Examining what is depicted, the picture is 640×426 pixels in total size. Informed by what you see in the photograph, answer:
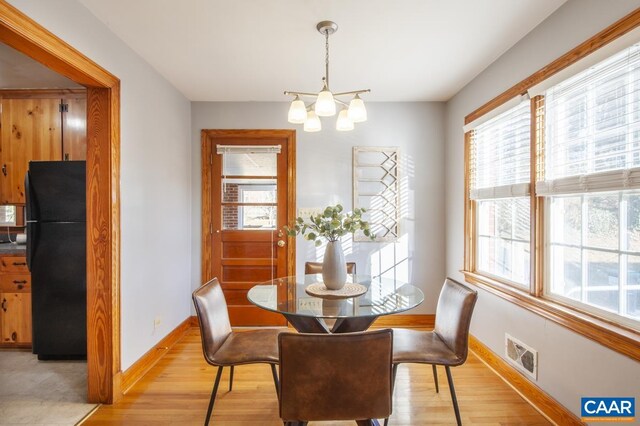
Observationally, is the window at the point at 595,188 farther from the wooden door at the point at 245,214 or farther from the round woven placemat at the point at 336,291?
the wooden door at the point at 245,214

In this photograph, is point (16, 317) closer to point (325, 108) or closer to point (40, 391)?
point (40, 391)

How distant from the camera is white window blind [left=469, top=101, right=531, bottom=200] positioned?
2307 millimetres

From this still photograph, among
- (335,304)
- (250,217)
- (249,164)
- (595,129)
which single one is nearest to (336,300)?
(335,304)

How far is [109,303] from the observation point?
84.7 inches

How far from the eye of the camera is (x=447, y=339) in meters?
1.97

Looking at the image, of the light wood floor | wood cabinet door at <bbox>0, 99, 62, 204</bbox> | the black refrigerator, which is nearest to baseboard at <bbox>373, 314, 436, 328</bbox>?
the light wood floor

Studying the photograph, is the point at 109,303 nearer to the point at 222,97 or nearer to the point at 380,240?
the point at 222,97

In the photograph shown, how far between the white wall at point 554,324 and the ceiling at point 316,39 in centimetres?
10

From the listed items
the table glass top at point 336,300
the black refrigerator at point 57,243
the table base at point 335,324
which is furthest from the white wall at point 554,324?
the black refrigerator at point 57,243

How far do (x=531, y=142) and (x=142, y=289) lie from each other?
2.97 metres

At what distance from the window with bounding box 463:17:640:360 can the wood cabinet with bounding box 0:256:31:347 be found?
384 centimetres

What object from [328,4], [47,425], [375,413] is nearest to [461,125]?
[328,4]

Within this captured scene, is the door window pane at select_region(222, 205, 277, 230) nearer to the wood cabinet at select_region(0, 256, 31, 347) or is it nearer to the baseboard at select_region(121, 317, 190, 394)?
the baseboard at select_region(121, 317, 190, 394)

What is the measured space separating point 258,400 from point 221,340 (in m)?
0.53
